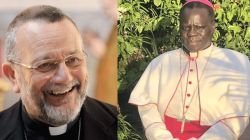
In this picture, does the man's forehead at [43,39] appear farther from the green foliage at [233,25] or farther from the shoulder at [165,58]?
the green foliage at [233,25]

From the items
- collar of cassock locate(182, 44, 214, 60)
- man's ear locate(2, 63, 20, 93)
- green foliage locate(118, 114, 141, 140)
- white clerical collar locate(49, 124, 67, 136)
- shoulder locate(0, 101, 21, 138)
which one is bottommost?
green foliage locate(118, 114, 141, 140)

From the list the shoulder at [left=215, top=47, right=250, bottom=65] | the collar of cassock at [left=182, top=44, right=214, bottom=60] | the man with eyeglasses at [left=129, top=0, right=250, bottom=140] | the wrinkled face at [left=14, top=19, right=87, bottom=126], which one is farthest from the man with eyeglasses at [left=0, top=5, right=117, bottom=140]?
the shoulder at [left=215, top=47, right=250, bottom=65]

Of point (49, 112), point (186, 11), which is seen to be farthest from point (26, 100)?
point (186, 11)

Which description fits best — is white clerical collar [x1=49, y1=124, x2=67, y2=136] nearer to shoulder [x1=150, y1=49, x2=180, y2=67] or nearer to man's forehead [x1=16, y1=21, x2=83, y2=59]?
man's forehead [x1=16, y1=21, x2=83, y2=59]

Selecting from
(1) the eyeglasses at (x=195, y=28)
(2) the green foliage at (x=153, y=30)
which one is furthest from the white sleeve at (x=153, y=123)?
(1) the eyeglasses at (x=195, y=28)

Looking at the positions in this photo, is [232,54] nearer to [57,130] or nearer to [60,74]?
[60,74]

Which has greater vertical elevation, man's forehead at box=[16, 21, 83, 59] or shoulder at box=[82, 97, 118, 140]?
man's forehead at box=[16, 21, 83, 59]

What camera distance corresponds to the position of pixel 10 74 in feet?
7.20

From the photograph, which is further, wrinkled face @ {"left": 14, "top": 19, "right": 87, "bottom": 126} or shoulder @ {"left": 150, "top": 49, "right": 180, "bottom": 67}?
shoulder @ {"left": 150, "top": 49, "right": 180, "bottom": 67}

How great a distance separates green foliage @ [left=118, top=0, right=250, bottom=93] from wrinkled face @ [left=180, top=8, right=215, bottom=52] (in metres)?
0.05

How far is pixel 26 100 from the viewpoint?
7.16ft

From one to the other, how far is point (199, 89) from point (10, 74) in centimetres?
100

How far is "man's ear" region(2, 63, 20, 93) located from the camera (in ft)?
7.16

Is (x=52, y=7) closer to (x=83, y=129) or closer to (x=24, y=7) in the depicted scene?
(x=24, y=7)
